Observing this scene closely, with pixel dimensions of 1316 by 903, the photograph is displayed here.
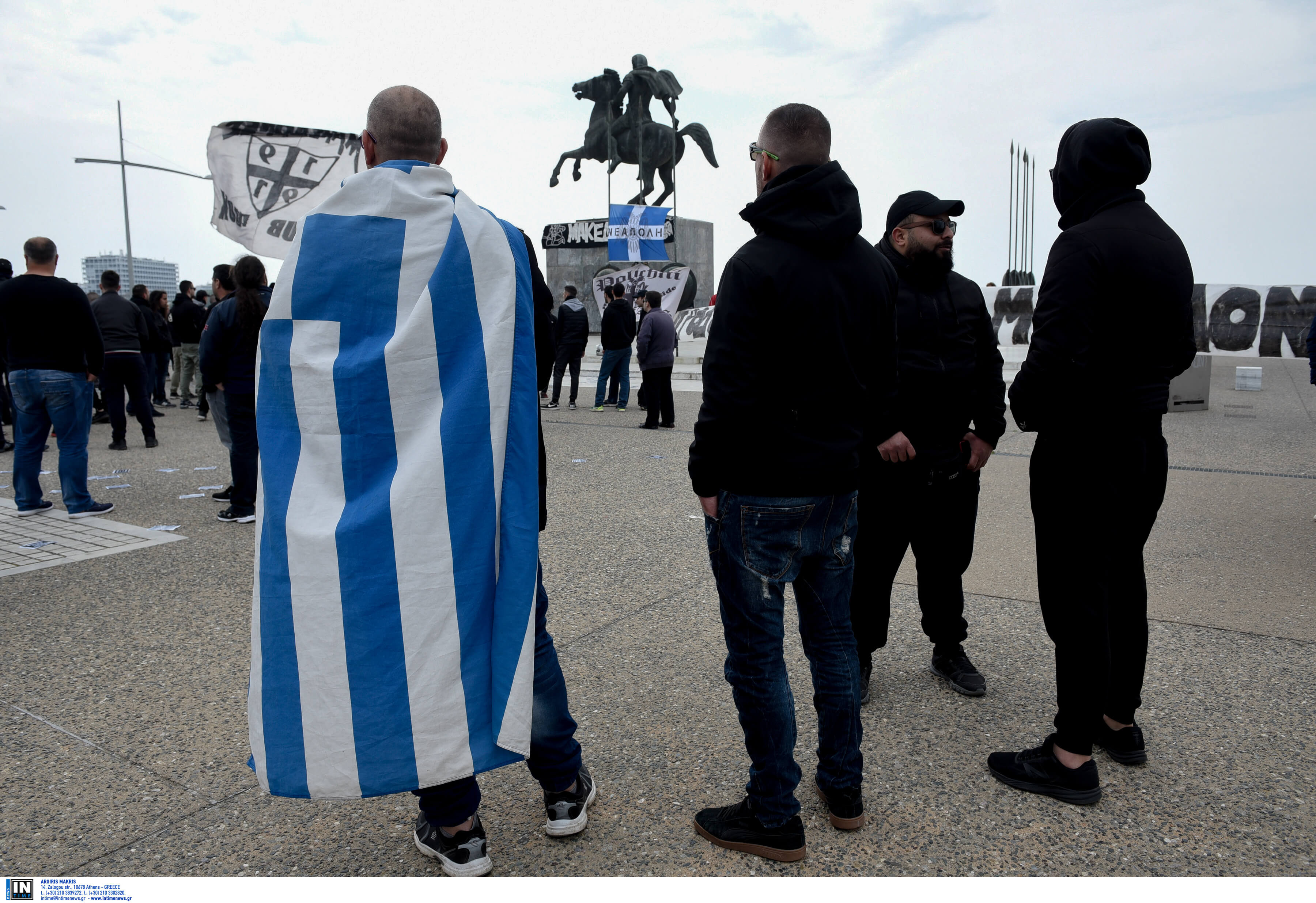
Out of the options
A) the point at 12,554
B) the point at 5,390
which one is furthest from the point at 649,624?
the point at 5,390

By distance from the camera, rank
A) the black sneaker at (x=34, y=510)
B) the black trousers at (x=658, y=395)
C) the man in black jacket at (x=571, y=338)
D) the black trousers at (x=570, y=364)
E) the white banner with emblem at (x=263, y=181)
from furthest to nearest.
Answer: the black trousers at (x=570, y=364)
the man in black jacket at (x=571, y=338)
the black trousers at (x=658, y=395)
the white banner with emblem at (x=263, y=181)
the black sneaker at (x=34, y=510)

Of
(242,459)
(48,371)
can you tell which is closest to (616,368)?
(242,459)

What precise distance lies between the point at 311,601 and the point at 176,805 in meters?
1.14

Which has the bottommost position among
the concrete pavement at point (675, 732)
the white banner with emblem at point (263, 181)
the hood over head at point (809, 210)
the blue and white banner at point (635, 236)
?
the concrete pavement at point (675, 732)

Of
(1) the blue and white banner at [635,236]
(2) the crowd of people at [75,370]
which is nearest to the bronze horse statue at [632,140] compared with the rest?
(1) the blue and white banner at [635,236]

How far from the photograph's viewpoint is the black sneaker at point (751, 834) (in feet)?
7.57

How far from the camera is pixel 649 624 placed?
407 cm

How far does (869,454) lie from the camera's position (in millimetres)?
3242

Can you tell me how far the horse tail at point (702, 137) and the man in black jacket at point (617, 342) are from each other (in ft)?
43.7

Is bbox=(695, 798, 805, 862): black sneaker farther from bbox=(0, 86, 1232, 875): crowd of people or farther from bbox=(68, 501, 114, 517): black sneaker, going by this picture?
bbox=(68, 501, 114, 517): black sneaker

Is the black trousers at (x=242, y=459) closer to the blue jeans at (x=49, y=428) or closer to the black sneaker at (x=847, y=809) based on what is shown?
the blue jeans at (x=49, y=428)

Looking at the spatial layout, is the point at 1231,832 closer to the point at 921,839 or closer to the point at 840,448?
the point at 921,839

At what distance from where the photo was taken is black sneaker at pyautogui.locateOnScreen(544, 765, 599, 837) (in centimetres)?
241

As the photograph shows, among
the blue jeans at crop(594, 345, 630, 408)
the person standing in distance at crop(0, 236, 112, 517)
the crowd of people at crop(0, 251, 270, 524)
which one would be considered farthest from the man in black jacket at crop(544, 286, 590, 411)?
the person standing in distance at crop(0, 236, 112, 517)
